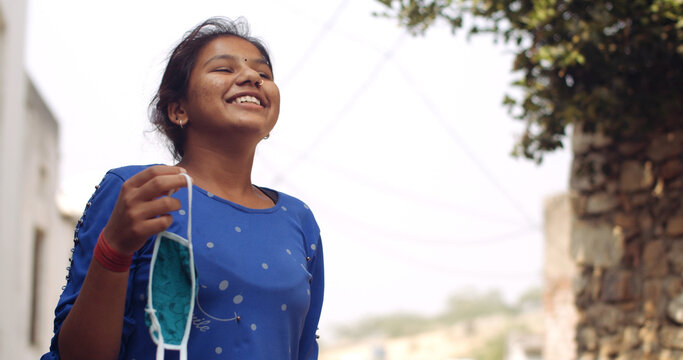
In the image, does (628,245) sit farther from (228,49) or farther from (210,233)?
(210,233)

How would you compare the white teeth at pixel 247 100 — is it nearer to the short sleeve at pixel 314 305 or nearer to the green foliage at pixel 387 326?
the short sleeve at pixel 314 305

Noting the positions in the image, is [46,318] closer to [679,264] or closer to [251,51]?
[679,264]

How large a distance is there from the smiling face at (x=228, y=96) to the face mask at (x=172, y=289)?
315mm

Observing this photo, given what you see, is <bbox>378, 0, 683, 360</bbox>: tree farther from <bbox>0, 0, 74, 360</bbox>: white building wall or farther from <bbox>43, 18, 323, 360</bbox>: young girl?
<bbox>0, 0, 74, 360</bbox>: white building wall

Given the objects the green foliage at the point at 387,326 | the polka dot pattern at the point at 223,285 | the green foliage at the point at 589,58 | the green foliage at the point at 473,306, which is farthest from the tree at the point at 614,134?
the green foliage at the point at 473,306

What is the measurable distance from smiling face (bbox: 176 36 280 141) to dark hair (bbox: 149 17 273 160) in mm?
25

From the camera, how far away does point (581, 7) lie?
3934mm

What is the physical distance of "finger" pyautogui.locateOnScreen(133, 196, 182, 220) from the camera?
4.23ft

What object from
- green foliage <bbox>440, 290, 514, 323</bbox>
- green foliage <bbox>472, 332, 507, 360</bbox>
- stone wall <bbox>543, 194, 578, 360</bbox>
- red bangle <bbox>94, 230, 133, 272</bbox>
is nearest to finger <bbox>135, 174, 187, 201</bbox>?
red bangle <bbox>94, 230, 133, 272</bbox>

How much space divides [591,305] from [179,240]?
173 inches

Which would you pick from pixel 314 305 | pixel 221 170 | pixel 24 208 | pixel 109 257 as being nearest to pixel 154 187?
pixel 109 257

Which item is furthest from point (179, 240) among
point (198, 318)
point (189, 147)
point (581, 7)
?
point (581, 7)

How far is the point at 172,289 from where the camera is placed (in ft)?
4.57

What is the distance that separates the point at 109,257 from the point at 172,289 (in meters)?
0.13
